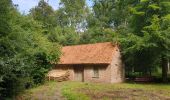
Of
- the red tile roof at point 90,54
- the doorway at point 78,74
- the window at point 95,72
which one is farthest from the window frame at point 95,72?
the doorway at point 78,74

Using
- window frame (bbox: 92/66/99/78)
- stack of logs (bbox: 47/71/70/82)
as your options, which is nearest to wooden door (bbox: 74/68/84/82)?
stack of logs (bbox: 47/71/70/82)

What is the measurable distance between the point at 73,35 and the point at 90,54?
79.6 feet

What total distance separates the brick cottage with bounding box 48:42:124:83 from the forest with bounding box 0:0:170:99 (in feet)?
5.86

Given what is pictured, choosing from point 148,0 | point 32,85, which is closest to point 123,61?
point 148,0

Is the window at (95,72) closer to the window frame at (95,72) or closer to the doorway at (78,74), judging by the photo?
the window frame at (95,72)

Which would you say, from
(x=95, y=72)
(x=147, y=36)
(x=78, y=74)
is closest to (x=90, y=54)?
(x=95, y=72)

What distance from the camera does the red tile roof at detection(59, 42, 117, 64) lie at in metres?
42.8

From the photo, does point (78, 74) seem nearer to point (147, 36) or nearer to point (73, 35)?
point (147, 36)

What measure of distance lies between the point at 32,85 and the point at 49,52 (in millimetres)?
4692

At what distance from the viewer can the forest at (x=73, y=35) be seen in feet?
76.8

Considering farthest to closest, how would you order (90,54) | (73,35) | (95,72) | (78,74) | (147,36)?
(73,35) < (78,74) < (90,54) < (95,72) < (147,36)

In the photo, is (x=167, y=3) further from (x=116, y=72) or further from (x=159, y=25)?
(x=116, y=72)

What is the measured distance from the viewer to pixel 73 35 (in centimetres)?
6906

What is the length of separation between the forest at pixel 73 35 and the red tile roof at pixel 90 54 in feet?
5.68
